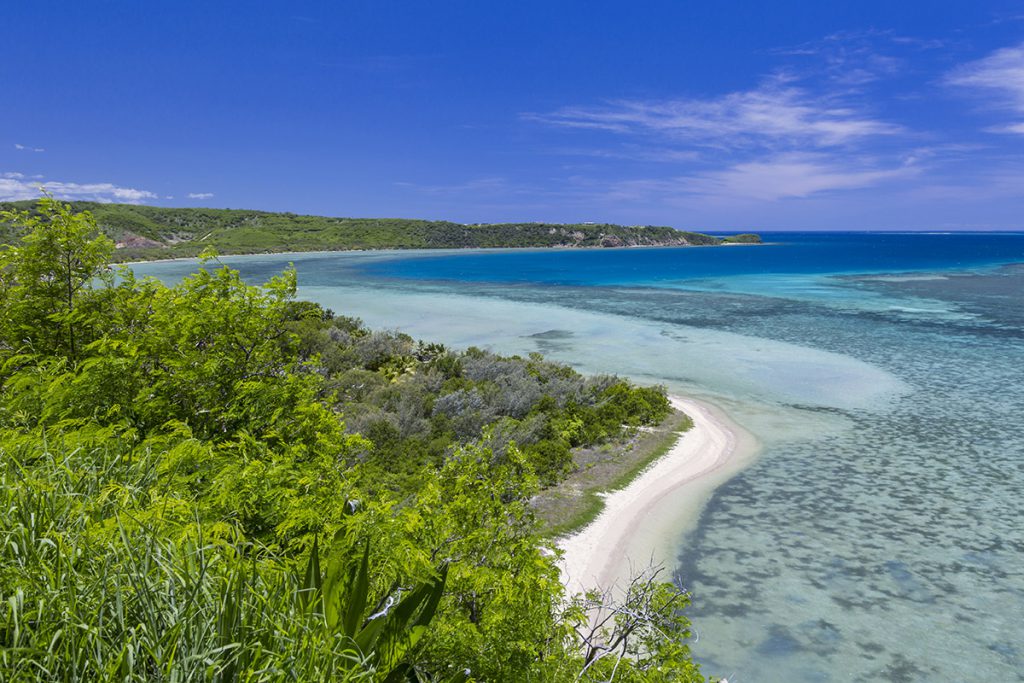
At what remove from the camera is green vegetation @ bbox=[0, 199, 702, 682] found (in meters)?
3.31

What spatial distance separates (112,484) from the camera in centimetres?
491

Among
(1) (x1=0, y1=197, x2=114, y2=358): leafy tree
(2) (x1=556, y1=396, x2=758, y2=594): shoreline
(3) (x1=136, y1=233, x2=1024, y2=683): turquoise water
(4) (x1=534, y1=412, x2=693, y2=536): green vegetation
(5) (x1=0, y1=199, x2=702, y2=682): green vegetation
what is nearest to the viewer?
(5) (x1=0, y1=199, x2=702, y2=682): green vegetation

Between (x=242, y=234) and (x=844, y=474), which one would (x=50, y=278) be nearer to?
(x=844, y=474)

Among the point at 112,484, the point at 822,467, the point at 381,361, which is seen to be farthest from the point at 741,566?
the point at 381,361

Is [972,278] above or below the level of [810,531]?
above

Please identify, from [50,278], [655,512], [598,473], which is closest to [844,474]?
[655,512]

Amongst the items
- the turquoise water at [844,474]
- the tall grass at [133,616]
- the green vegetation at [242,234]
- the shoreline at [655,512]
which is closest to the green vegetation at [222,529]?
the tall grass at [133,616]

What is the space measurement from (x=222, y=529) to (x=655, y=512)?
12.1m

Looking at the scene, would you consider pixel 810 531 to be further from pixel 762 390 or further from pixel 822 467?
pixel 762 390

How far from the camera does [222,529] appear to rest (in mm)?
4691

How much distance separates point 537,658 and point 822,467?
14.3 metres

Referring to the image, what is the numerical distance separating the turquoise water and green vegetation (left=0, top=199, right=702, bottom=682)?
11.2 ft

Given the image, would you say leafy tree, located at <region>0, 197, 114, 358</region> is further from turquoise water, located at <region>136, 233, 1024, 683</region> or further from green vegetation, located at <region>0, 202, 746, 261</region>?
green vegetation, located at <region>0, 202, 746, 261</region>

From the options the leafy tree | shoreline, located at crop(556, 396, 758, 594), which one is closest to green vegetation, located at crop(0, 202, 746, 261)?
the leafy tree
